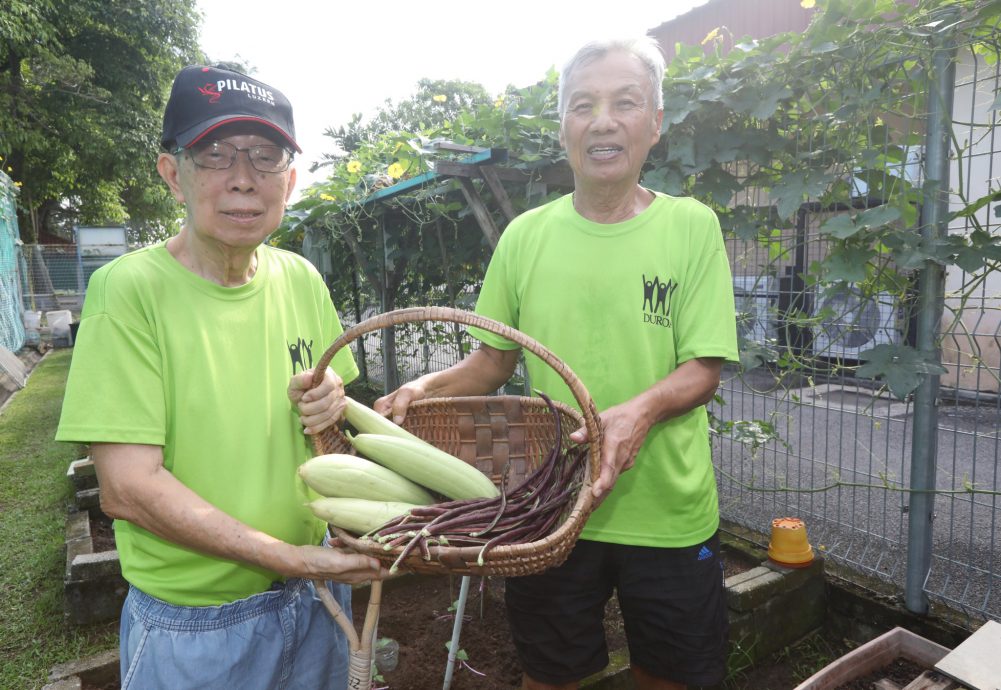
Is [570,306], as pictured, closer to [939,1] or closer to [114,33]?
[939,1]

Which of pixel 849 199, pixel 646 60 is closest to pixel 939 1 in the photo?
pixel 849 199

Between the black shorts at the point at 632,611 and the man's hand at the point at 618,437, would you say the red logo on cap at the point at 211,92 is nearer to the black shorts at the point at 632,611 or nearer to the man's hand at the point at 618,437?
the man's hand at the point at 618,437

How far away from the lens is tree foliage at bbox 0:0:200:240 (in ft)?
64.8

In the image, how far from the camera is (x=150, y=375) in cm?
137

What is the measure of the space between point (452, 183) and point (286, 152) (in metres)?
2.48

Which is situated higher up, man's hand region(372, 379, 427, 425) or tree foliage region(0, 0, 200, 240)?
tree foliage region(0, 0, 200, 240)

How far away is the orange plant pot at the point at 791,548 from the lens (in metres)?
3.11

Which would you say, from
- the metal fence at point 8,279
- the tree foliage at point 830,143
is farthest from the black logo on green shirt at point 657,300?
the metal fence at point 8,279

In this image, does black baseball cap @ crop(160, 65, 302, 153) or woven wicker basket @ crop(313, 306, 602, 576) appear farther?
black baseball cap @ crop(160, 65, 302, 153)

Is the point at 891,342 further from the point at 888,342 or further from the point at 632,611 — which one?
the point at 632,611

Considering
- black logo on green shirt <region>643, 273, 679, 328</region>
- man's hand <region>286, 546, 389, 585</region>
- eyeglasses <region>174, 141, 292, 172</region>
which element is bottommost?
man's hand <region>286, 546, 389, 585</region>

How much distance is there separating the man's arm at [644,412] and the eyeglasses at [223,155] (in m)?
0.99

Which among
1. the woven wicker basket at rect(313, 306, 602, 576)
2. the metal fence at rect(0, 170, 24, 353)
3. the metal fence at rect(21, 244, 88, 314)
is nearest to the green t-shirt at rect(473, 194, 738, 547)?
the woven wicker basket at rect(313, 306, 602, 576)

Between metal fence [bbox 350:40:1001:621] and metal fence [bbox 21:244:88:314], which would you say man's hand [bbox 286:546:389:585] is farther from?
metal fence [bbox 21:244:88:314]
